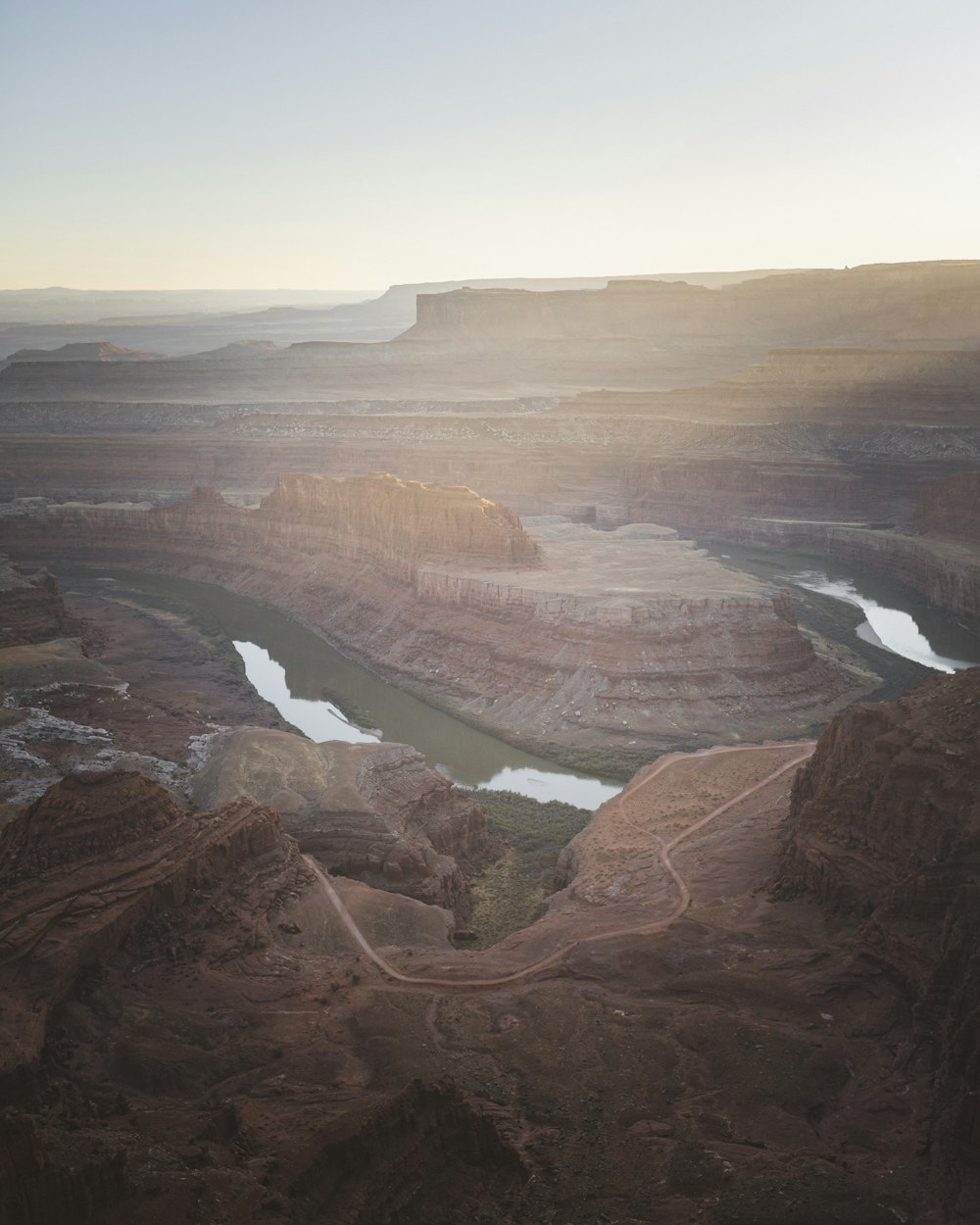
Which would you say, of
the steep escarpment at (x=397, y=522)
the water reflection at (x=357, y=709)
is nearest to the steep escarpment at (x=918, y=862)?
the water reflection at (x=357, y=709)

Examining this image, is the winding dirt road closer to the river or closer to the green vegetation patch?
the green vegetation patch

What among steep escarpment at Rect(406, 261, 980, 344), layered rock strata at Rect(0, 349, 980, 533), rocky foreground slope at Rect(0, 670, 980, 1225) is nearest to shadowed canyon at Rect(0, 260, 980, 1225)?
rocky foreground slope at Rect(0, 670, 980, 1225)

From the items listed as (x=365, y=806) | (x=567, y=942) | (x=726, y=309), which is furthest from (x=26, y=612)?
(x=726, y=309)

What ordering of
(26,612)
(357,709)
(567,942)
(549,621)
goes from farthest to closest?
1. (26,612)
2. (549,621)
3. (357,709)
4. (567,942)

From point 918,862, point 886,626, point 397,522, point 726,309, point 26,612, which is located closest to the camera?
point 918,862

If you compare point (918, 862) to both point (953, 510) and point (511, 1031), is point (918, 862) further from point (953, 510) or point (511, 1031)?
point (953, 510)

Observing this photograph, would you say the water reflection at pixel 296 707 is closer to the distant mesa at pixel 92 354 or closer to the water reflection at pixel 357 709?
the water reflection at pixel 357 709
